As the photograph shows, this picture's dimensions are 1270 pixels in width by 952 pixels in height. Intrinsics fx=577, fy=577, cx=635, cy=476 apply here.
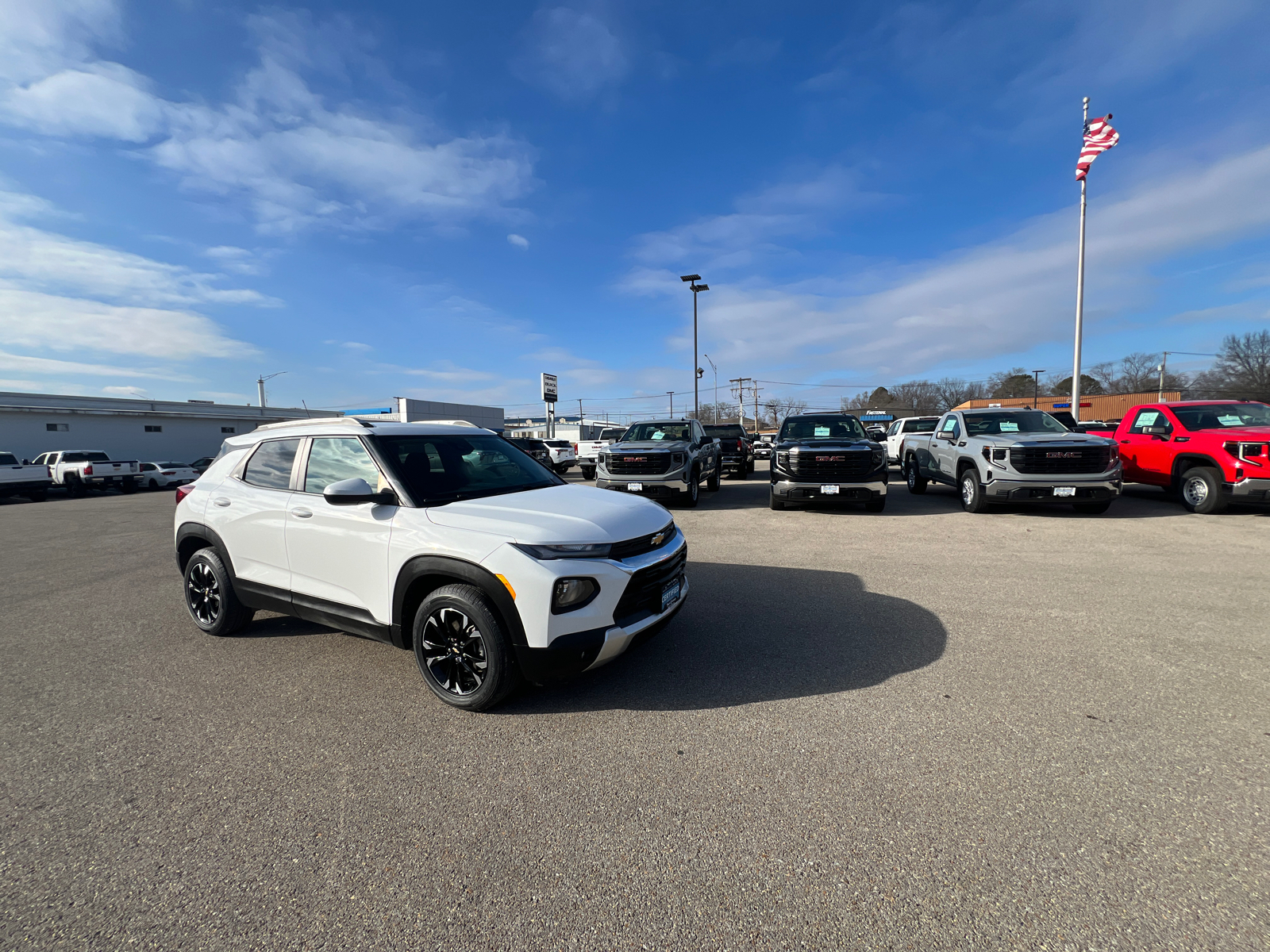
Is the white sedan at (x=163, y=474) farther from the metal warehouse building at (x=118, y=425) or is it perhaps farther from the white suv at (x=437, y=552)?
the white suv at (x=437, y=552)

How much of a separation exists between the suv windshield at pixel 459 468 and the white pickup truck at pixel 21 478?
79.3ft

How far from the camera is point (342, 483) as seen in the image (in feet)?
11.3

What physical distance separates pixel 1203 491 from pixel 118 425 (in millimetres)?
47424

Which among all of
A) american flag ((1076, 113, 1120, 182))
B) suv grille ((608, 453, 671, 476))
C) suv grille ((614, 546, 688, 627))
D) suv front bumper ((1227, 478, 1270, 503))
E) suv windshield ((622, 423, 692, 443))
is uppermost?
american flag ((1076, 113, 1120, 182))

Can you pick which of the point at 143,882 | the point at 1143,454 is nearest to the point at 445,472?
the point at 143,882

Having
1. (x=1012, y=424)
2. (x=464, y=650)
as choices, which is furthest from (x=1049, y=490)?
(x=464, y=650)

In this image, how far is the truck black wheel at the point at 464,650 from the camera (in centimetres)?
318

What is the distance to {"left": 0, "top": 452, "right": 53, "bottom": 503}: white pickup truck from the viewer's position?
63.0 ft

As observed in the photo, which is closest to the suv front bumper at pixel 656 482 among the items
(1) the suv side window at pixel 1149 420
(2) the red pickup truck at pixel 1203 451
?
(2) the red pickup truck at pixel 1203 451

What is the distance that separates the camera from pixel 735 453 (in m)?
17.8

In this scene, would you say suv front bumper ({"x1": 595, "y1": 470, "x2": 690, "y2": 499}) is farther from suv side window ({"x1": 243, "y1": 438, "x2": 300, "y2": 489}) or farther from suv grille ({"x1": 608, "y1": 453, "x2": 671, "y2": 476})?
suv side window ({"x1": 243, "y1": 438, "x2": 300, "y2": 489})

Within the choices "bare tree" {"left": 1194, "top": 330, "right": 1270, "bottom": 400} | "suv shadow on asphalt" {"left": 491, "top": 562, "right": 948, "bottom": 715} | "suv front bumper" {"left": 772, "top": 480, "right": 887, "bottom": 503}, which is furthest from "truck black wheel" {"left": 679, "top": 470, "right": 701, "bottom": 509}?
"bare tree" {"left": 1194, "top": 330, "right": 1270, "bottom": 400}

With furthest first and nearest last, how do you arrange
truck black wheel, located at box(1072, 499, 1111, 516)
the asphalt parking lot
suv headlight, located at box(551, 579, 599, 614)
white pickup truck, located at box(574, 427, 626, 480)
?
white pickup truck, located at box(574, 427, 626, 480) < truck black wheel, located at box(1072, 499, 1111, 516) < suv headlight, located at box(551, 579, 599, 614) < the asphalt parking lot

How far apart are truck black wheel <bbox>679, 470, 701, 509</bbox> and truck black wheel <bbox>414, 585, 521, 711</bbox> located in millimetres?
8384
